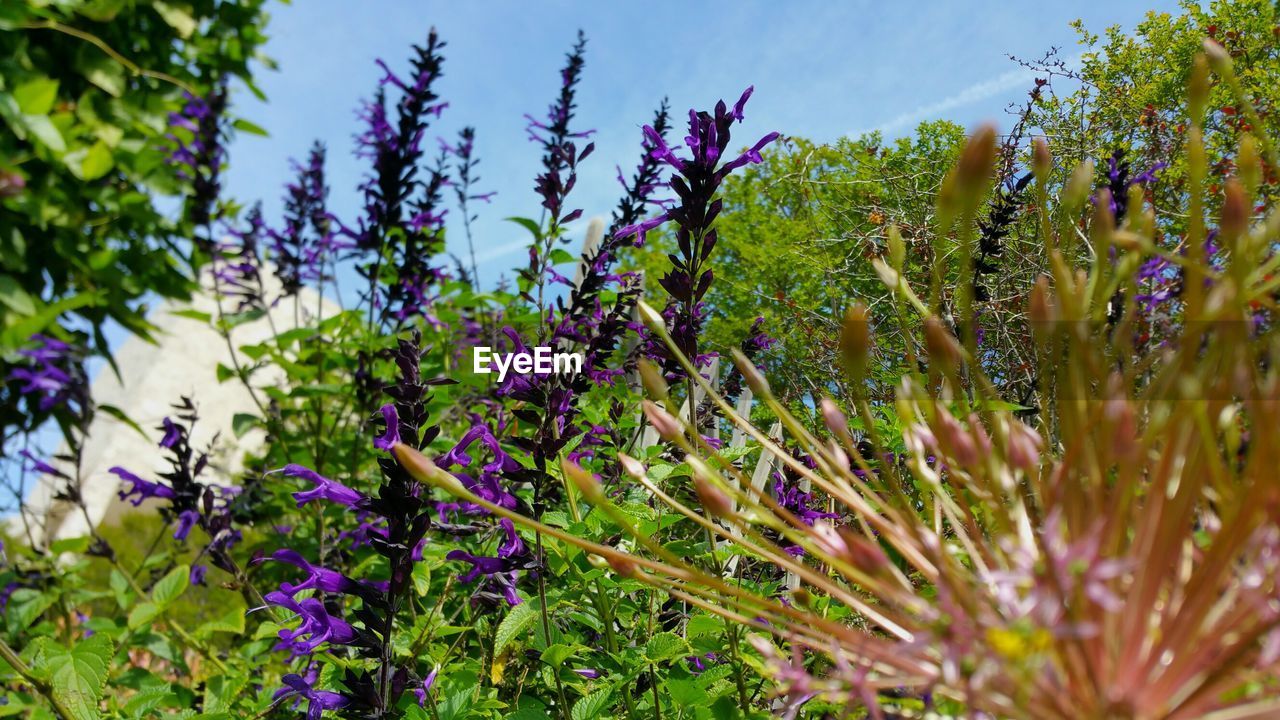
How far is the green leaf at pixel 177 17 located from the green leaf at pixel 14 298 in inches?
82.8

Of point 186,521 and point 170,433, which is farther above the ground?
point 170,433

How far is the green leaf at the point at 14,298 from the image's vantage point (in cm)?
382

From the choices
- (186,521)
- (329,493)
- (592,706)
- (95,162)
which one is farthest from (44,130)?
(592,706)

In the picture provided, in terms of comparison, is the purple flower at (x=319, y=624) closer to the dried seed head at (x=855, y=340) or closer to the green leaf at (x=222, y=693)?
the green leaf at (x=222, y=693)

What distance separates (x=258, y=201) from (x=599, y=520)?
403 cm

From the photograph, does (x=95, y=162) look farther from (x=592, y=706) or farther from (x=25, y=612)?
(x=592, y=706)

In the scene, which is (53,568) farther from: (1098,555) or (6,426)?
(1098,555)

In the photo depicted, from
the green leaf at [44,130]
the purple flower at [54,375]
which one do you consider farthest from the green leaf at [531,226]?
the green leaf at [44,130]

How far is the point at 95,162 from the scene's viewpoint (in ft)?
14.3

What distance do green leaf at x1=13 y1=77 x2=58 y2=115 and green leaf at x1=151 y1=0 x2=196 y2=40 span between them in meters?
1.56

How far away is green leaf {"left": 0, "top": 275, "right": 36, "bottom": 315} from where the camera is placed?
382 cm

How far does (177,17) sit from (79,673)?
193 inches

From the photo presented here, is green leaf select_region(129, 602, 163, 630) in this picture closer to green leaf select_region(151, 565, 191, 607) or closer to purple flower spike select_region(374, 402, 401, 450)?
green leaf select_region(151, 565, 191, 607)

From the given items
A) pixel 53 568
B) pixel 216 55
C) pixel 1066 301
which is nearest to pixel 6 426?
pixel 53 568
